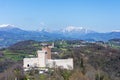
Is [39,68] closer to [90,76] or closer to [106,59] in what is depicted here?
[90,76]

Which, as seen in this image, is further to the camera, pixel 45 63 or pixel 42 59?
pixel 42 59

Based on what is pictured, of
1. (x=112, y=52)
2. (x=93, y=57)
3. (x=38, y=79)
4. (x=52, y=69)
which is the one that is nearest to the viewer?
(x=38, y=79)

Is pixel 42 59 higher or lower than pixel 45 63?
higher

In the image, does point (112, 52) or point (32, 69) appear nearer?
point (32, 69)

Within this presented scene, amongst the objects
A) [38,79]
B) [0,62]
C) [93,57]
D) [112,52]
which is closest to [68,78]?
[38,79]

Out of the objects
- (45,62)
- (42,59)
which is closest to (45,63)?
(45,62)

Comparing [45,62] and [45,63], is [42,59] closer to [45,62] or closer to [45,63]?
[45,62]

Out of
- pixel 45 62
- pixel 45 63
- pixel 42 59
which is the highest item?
pixel 42 59

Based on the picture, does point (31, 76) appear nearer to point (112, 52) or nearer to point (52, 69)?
point (52, 69)

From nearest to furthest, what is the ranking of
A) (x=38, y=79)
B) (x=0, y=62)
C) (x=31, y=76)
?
(x=38, y=79), (x=31, y=76), (x=0, y=62)
